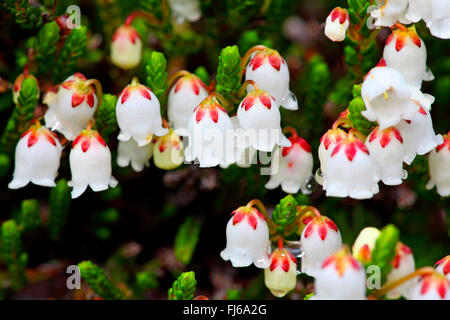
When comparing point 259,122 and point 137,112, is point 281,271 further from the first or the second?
point 137,112

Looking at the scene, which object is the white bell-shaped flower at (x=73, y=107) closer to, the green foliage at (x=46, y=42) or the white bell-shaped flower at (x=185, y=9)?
the green foliage at (x=46, y=42)

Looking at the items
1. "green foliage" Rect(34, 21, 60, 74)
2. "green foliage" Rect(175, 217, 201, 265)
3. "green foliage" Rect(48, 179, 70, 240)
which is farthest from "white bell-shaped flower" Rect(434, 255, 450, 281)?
"green foliage" Rect(34, 21, 60, 74)

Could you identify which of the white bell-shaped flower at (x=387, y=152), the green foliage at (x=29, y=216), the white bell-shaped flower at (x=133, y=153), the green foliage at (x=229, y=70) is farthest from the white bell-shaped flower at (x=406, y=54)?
the green foliage at (x=29, y=216)

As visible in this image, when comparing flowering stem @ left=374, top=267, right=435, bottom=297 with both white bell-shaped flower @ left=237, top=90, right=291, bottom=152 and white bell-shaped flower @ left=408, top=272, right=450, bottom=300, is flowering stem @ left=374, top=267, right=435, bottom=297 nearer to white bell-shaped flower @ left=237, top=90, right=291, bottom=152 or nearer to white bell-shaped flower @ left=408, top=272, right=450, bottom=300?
white bell-shaped flower @ left=408, top=272, right=450, bottom=300

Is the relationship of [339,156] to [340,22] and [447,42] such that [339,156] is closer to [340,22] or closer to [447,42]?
[340,22]

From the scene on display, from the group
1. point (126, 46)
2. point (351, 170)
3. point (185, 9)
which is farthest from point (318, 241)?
point (185, 9)
